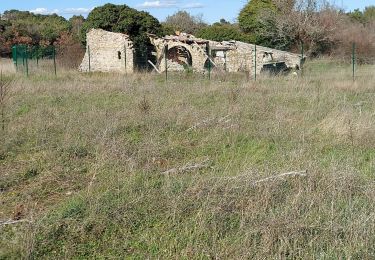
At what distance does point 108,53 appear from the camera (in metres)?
26.3

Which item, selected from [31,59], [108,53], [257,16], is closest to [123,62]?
[108,53]

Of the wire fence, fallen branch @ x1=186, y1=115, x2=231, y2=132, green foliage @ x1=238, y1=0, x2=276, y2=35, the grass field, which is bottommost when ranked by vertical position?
the grass field

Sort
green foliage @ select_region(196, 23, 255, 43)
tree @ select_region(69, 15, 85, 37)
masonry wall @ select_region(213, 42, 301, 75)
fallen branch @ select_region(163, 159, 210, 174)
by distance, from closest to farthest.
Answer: fallen branch @ select_region(163, 159, 210, 174)
masonry wall @ select_region(213, 42, 301, 75)
green foliage @ select_region(196, 23, 255, 43)
tree @ select_region(69, 15, 85, 37)

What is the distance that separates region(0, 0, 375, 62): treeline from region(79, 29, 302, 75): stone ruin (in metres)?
1.33

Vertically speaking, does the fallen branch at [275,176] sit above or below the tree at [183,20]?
below

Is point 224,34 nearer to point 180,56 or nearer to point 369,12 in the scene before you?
point 180,56

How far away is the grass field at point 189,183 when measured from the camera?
3713 mm

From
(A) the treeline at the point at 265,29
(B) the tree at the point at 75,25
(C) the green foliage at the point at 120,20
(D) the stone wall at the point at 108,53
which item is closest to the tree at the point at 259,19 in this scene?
(A) the treeline at the point at 265,29

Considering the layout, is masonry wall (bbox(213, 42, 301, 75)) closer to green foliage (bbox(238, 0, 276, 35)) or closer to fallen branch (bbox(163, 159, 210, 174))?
green foliage (bbox(238, 0, 276, 35))

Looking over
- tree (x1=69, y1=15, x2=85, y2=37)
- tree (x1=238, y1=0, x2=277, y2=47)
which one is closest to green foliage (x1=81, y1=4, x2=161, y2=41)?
tree (x1=238, y1=0, x2=277, y2=47)

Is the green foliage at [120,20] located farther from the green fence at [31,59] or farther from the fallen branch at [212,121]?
the fallen branch at [212,121]

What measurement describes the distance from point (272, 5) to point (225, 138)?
109 feet

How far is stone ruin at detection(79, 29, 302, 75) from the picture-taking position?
82.2 feet

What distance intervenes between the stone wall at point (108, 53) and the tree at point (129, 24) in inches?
35.7
